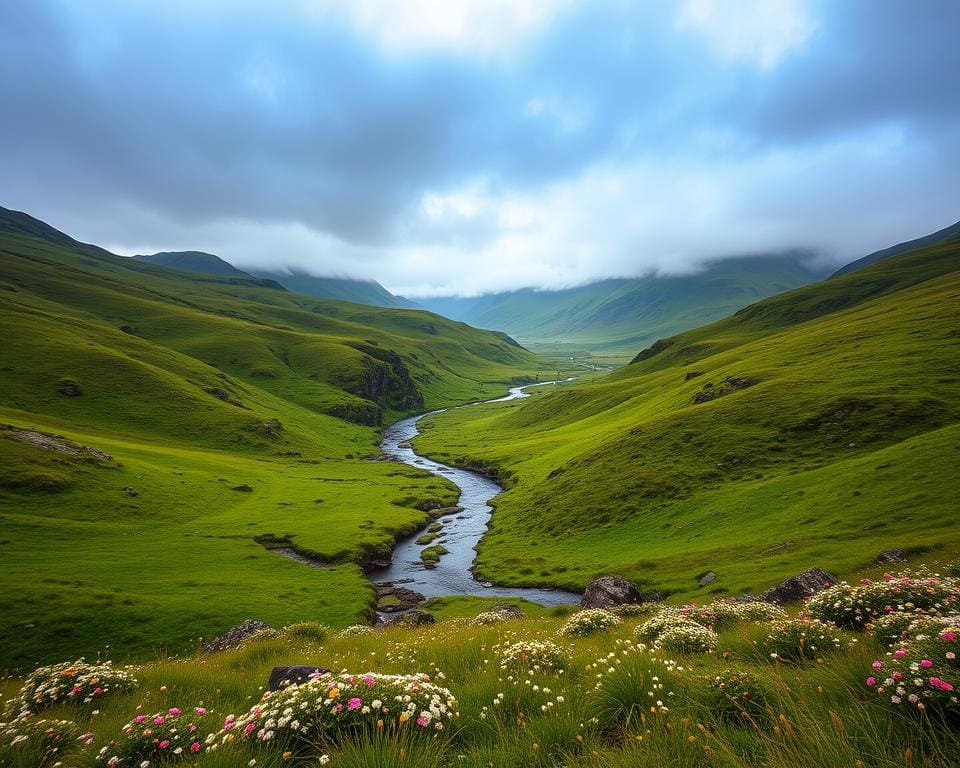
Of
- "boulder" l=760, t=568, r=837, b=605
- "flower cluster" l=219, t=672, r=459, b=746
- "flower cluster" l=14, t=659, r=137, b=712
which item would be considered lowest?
"boulder" l=760, t=568, r=837, b=605

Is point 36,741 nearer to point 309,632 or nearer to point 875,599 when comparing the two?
point 309,632

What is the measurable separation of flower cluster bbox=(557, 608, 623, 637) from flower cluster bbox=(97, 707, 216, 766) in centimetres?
1491

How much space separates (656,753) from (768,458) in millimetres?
62061

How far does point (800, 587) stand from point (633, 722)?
2525 centimetres

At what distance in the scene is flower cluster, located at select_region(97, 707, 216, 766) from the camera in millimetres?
5961

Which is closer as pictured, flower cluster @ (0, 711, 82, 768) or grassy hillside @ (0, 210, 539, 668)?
flower cluster @ (0, 711, 82, 768)

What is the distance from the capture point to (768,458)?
5591 cm

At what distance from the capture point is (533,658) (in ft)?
31.8

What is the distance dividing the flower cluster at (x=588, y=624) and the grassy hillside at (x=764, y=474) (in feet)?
60.5

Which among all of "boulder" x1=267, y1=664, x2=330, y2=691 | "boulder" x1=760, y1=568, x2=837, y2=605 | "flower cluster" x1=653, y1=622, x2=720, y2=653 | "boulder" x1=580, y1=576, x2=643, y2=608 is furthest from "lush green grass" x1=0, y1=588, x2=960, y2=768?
"boulder" x1=580, y1=576, x2=643, y2=608

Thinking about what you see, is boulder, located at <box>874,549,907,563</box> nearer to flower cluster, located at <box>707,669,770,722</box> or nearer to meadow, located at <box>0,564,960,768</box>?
meadow, located at <box>0,564,960,768</box>

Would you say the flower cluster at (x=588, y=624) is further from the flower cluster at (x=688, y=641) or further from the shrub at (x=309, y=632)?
the shrub at (x=309, y=632)

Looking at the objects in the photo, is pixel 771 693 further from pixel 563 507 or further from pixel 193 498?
pixel 193 498

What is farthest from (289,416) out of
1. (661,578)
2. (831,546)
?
(831,546)
